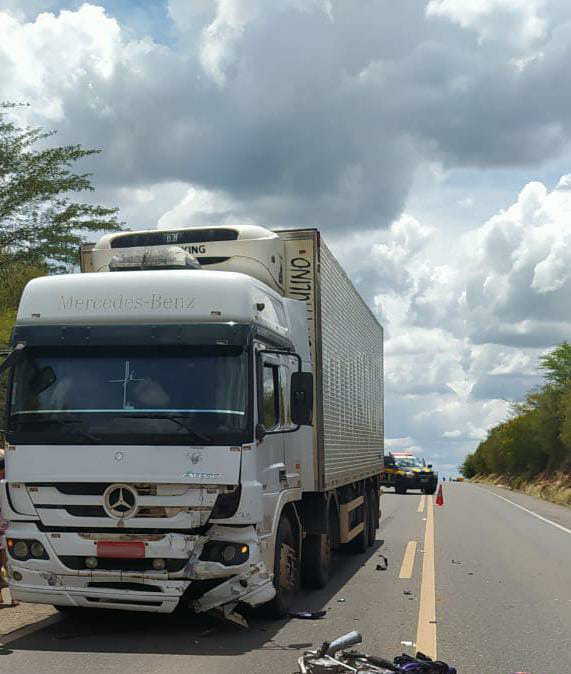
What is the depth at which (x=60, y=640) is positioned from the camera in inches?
336

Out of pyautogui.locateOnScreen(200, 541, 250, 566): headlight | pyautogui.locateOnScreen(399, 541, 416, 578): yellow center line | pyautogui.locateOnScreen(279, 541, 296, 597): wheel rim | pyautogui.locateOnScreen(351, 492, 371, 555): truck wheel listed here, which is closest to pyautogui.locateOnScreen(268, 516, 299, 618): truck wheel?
pyautogui.locateOnScreen(279, 541, 296, 597): wheel rim

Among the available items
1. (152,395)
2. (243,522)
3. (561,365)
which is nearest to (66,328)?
(152,395)

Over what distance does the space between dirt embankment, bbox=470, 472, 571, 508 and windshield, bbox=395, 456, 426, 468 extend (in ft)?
18.5

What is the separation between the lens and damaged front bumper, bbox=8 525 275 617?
8.17 meters

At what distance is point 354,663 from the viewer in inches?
272

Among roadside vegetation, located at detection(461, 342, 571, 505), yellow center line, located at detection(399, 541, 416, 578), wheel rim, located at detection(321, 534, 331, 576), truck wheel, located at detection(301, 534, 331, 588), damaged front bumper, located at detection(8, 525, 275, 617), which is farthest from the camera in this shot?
roadside vegetation, located at detection(461, 342, 571, 505)

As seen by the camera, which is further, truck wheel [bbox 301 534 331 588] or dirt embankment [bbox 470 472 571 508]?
dirt embankment [bbox 470 472 571 508]

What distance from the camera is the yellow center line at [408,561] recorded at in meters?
13.4

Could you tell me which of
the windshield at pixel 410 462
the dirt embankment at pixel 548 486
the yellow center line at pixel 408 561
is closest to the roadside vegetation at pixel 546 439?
the dirt embankment at pixel 548 486

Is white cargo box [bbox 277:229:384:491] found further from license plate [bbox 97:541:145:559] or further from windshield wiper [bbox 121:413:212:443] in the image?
license plate [bbox 97:541:145:559]

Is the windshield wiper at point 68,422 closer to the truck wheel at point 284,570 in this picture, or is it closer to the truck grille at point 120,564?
the truck grille at point 120,564

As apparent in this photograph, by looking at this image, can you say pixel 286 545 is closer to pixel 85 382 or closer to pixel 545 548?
pixel 85 382

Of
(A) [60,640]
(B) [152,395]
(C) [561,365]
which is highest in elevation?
(C) [561,365]

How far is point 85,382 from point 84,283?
96cm
